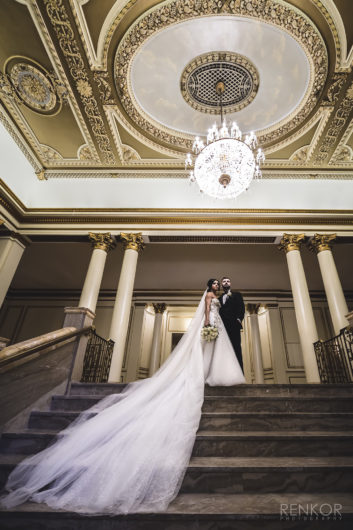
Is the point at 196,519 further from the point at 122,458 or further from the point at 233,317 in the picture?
the point at 233,317

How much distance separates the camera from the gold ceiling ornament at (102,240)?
278 inches

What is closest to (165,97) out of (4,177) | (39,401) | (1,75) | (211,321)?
(1,75)

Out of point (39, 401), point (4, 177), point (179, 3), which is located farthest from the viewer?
point (4, 177)

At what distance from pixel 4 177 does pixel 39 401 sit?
19.8 feet

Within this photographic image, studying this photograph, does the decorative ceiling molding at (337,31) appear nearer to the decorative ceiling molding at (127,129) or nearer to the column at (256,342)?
the decorative ceiling molding at (127,129)

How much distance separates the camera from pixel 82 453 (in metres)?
1.99

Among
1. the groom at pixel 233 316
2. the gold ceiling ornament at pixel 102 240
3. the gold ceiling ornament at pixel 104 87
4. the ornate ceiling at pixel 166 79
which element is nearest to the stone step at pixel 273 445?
the groom at pixel 233 316

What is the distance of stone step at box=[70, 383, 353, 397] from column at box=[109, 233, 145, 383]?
6.59 feet

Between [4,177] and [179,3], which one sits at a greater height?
[179,3]

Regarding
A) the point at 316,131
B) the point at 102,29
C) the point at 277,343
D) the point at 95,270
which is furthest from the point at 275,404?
the point at 277,343

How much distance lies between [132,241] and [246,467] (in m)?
5.85

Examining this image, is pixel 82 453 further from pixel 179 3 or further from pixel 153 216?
pixel 179 3

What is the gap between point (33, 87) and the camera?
5.70m

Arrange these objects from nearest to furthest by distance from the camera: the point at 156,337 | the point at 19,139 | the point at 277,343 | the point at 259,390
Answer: the point at 259,390, the point at 19,139, the point at 277,343, the point at 156,337
